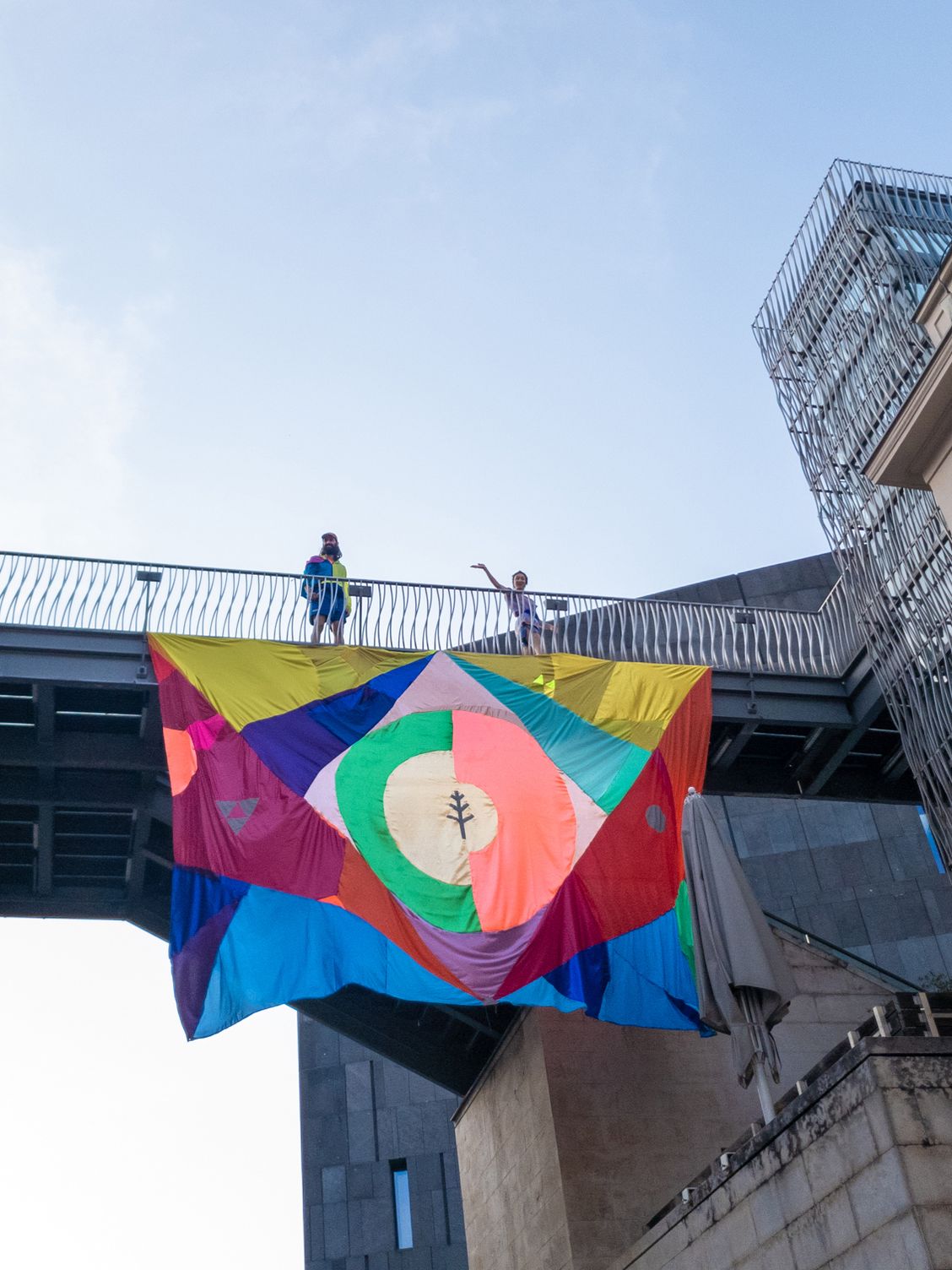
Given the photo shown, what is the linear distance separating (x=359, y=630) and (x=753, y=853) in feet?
49.6

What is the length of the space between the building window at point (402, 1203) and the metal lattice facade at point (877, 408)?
842 inches

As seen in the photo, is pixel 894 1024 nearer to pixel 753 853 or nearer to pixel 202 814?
pixel 202 814

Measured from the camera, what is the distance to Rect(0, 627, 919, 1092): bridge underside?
18219mm

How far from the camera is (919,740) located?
1920 centimetres

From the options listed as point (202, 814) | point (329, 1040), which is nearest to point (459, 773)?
point (202, 814)

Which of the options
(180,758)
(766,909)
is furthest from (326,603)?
(766,909)

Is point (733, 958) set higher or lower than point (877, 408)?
lower

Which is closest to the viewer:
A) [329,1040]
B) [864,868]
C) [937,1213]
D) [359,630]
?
[937,1213]

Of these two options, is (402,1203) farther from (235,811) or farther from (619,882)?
(235,811)

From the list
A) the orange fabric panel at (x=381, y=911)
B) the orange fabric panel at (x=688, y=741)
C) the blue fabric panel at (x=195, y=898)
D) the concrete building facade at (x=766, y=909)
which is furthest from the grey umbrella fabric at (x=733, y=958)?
the concrete building facade at (x=766, y=909)

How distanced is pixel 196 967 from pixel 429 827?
3616 millimetres

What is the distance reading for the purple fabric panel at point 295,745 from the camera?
17.2 metres

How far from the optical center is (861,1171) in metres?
9.21

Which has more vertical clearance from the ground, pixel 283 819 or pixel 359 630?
pixel 359 630
